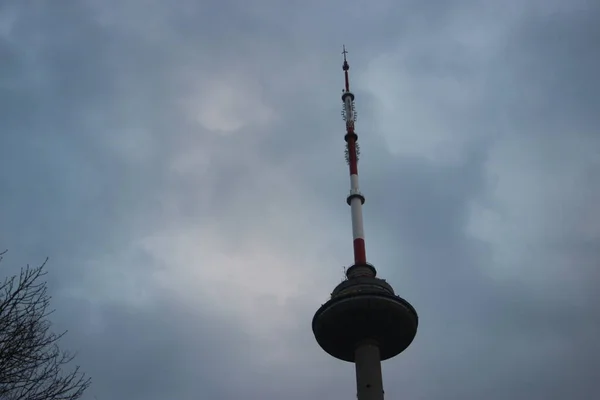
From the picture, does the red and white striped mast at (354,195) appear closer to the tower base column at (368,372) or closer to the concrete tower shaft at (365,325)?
the concrete tower shaft at (365,325)

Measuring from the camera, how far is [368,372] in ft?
146

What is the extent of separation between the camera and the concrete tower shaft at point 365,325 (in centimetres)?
4528

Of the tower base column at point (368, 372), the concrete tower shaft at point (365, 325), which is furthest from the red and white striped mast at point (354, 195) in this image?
the tower base column at point (368, 372)

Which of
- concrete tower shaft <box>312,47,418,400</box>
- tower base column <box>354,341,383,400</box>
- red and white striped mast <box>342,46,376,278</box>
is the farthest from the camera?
red and white striped mast <box>342,46,376,278</box>

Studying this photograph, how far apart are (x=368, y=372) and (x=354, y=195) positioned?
1591 cm

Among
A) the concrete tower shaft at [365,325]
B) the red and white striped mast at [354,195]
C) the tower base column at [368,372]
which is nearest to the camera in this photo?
the tower base column at [368,372]

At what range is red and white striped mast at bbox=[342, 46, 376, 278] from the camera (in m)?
49.8

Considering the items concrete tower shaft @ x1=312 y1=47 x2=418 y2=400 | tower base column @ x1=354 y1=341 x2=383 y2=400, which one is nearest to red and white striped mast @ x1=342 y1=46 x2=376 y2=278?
concrete tower shaft @ x1=312 y1=47 x2=418 y2=400

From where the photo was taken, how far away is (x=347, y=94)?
62156 millimetres

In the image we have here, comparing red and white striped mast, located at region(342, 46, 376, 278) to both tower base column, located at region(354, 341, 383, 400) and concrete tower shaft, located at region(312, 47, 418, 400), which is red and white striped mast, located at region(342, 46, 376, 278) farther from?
tower base column, located at region(354, 341, 383, 400)

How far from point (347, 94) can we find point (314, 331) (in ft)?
80.4

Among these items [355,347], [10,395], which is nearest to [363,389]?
[355,347]

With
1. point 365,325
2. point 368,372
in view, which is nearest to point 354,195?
point 365,325

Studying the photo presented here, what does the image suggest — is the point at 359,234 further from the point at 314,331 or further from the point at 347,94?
the point at 347,94
